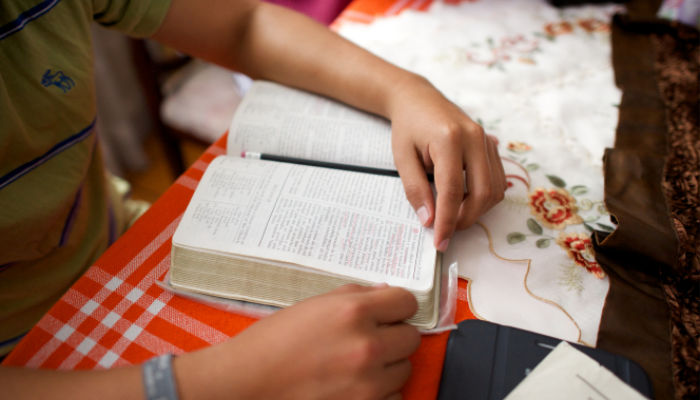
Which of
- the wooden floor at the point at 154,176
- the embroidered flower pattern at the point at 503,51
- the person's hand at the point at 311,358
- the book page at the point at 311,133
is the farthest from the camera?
the wooden floor at the point at 154,176

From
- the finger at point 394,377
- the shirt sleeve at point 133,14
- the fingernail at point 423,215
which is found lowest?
the finger at point 394,377

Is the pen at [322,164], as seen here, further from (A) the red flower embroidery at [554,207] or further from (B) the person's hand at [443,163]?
(A) the red flower embroidery at [554,207]

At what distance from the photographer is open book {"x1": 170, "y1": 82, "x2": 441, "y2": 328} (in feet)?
1.36

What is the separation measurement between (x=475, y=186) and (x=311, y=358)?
0.25 metres

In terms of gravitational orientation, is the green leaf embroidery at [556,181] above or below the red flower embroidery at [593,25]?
below

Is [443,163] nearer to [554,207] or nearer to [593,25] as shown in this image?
[554,207]

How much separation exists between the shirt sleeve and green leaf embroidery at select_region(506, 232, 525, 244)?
55 cm

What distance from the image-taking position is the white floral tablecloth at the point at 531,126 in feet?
1.43

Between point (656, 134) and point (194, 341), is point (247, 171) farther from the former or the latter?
point (656, 134)

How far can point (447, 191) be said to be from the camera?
0.45 metres

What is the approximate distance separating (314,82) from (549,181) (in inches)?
13.4

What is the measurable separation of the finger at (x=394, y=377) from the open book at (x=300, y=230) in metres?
0.05

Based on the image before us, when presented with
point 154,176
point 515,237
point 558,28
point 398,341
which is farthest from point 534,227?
point 154,176

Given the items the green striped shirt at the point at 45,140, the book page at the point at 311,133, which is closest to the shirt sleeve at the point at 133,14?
the green striped shirt at the point at 45,140
